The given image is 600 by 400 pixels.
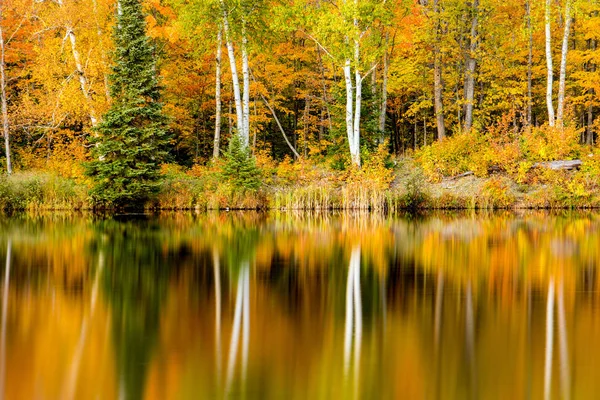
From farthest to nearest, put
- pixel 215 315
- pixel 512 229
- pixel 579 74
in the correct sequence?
pixel 579 74
pixel 512 229
pixel 215 315

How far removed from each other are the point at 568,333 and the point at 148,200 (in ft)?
80.8

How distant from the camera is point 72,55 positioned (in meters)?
Result: 32.7

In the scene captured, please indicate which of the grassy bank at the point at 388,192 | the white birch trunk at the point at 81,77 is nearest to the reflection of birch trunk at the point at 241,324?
the grassy bank at the point at 388,192

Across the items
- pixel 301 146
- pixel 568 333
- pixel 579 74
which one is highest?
pixel 579 74

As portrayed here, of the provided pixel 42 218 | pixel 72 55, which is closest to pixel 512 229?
pixel 42 218

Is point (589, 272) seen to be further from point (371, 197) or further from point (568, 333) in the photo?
point (371, 197)

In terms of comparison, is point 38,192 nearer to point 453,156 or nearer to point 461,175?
point 453,156

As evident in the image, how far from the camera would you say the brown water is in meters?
5.93

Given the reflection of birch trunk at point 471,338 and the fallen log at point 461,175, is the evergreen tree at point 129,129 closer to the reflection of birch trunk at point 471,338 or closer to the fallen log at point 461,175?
the fallen log at point 461,175

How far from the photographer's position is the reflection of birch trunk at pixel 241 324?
6277 millimetres

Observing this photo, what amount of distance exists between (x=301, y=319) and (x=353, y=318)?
0.63m

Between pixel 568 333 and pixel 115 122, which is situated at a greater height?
pixel 115 122

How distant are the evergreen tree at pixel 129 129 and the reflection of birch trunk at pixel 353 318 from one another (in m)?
17.5

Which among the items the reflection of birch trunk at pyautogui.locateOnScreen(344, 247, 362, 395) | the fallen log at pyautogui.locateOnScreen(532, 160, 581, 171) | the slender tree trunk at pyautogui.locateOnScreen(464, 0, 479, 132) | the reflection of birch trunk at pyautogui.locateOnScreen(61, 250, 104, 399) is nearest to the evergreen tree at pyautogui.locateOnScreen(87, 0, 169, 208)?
the slender tree trunk at pyautogui.locateOnScreen(464, 0, 479, 132)
